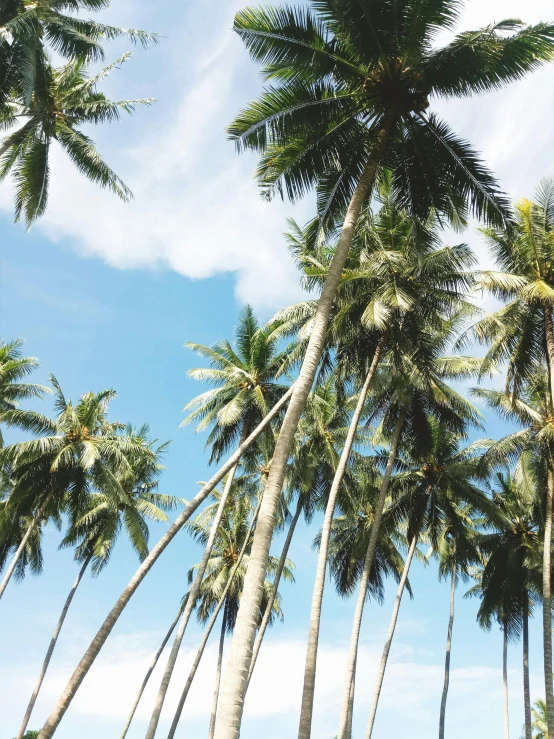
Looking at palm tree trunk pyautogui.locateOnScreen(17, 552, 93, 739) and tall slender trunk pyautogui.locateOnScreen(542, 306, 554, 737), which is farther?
palm tree trunk pyautogui.locateOnScreen(17, 552, 93, 739)

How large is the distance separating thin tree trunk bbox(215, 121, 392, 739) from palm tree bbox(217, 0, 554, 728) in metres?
0.04

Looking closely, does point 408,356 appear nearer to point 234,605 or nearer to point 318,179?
point 318,179

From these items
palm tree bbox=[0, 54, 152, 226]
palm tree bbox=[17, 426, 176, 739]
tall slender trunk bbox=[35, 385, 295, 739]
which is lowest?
tall slender trunk bbox=[35, 385, 295, 739]

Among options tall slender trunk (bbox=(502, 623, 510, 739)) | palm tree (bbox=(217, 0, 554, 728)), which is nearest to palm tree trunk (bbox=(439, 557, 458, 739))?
tall slender trunk (bbox=(502, 623, 510, 739))

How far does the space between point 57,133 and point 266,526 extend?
1399 centimetres

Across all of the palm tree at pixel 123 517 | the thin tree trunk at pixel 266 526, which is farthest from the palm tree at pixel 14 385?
the thin tree trunk at pixel 266 526

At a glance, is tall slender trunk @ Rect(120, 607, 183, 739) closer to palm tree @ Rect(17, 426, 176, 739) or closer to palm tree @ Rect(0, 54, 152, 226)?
palm tree @ Rect(17, 426, 176, 739)

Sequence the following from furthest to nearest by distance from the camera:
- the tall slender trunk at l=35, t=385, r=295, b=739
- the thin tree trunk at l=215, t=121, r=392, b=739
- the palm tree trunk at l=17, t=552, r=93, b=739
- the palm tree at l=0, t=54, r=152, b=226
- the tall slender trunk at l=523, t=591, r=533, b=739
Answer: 1. the tall slender trunk at l=523, t=591, r=533, b=739
2. the palm tree trunk at l=17, t=552, r=93, b=739
3. the palm tree at l=0, t=54, r=152, b=226
4. the tall slender trunk at l=35, t=385, r=295, b=739
5. the thin tree trunk at l=215, t=121, r=392, b=739

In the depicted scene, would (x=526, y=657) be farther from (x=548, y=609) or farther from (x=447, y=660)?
(x=548, y=609)

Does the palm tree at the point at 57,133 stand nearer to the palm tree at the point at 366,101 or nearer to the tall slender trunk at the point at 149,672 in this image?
the palm tree at the point at 366,101

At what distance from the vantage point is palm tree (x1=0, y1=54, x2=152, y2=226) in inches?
633

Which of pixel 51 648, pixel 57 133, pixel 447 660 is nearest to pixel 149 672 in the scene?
pixel 51 648

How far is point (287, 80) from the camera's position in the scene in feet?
38.7

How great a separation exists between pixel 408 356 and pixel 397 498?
7.43 m
